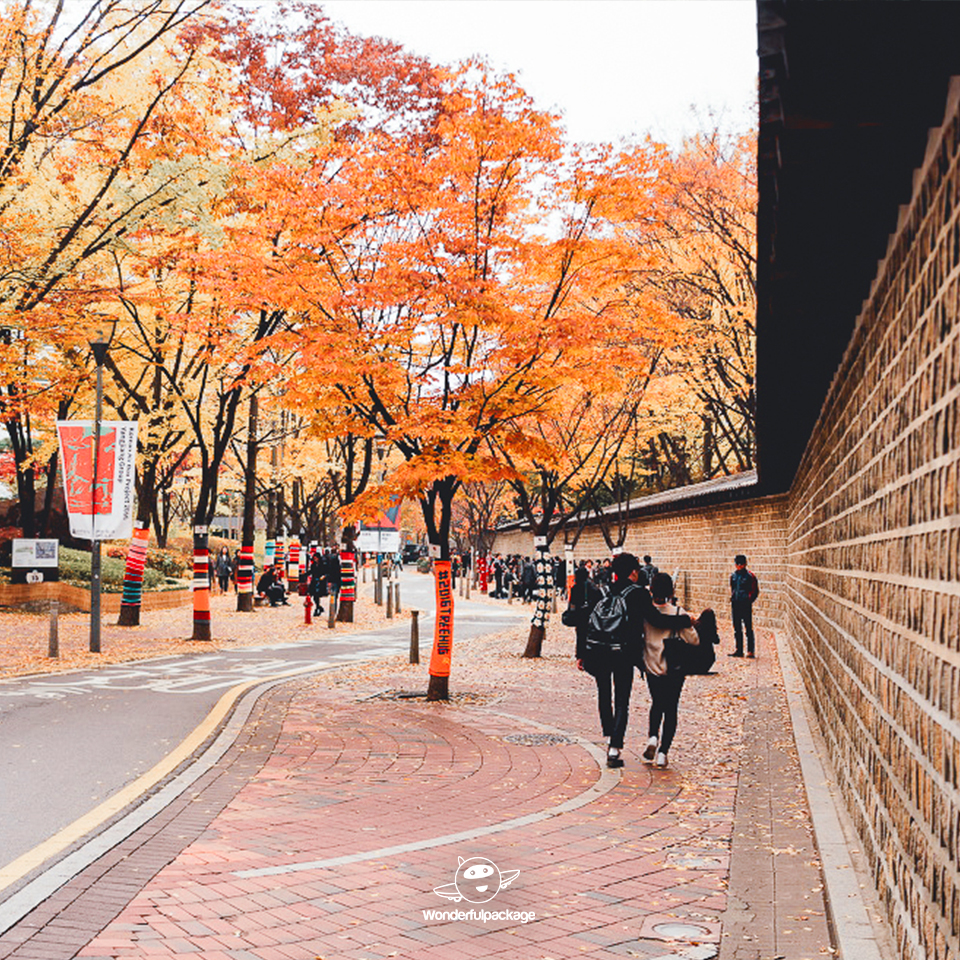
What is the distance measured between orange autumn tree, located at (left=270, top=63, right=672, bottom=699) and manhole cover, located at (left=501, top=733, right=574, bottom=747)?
8.45 feet

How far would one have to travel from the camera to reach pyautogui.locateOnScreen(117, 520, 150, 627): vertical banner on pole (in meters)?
22.8

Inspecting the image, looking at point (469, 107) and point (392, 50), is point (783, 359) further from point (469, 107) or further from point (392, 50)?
point (392, 50)

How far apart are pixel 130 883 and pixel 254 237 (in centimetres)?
1342

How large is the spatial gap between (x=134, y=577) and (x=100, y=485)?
4789 mm

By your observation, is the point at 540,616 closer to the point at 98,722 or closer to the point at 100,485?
the point at 100,485

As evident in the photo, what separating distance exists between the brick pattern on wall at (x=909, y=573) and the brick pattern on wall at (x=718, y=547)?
1604 centimetres

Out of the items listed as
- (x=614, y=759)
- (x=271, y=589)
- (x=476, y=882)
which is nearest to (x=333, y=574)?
(x=271, y=589)

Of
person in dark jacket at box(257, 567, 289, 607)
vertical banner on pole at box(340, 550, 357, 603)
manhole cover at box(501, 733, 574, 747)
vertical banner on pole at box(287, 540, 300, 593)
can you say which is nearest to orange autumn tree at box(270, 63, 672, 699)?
manhole cover at box(501, 733, 574, 747)

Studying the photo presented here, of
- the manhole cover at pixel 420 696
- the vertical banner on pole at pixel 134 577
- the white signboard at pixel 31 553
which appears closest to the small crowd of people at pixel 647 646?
the manhole cover at pixel 420 696

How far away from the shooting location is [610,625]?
9242 millimetres

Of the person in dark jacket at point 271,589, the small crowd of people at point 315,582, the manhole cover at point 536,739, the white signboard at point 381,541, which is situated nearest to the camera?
the manhole cover at point 536,739

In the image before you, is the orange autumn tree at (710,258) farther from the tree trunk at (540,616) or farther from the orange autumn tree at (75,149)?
the orange autumn tree at (75,149)

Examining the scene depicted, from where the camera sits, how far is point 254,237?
17.5m

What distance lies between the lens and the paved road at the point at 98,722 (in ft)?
24.4
